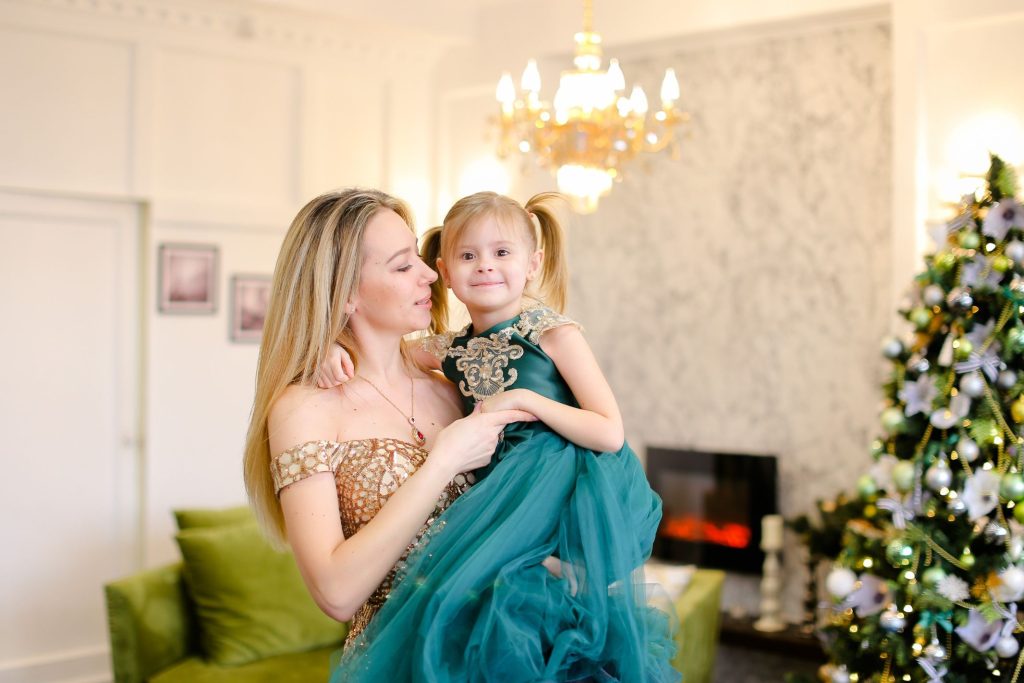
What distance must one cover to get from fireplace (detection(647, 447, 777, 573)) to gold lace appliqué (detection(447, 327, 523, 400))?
3.84 meters

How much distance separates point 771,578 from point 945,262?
263 cm

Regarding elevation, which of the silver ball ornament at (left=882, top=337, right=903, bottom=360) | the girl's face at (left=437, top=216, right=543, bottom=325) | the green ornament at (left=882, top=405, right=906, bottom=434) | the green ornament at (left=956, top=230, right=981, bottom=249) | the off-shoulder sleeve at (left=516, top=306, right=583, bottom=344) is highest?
the green ornament at (left=956, top=230, right=981, bottom=249)

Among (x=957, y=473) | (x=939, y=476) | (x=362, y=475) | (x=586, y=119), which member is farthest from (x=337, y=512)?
(x=586, y=119)

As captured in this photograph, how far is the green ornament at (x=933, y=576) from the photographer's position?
3348 mm

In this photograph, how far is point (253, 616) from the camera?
404cm

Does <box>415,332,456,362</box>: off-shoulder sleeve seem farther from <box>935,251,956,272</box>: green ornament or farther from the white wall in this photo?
the white wall

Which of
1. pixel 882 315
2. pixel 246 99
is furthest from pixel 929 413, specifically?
pixel 246 99

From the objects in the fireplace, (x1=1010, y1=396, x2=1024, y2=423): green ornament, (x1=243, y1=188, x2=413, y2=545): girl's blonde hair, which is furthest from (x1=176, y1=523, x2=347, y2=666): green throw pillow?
(x1=1010, y1=396, x2=1024, y2=423): green ornament

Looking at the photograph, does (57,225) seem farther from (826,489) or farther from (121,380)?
(826,489)

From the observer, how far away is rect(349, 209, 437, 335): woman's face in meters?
1.99

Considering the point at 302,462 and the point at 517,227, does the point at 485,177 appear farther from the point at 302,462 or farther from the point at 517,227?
the point at 302,462

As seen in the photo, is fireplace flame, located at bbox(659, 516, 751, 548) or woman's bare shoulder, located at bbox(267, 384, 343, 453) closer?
woman's bare shoulder, located at bbox(267, 384, 343, 453)

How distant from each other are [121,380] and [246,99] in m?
1.71

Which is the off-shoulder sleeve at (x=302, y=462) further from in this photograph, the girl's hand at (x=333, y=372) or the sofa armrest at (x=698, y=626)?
the sofa armrest at (x=698, y=626)
